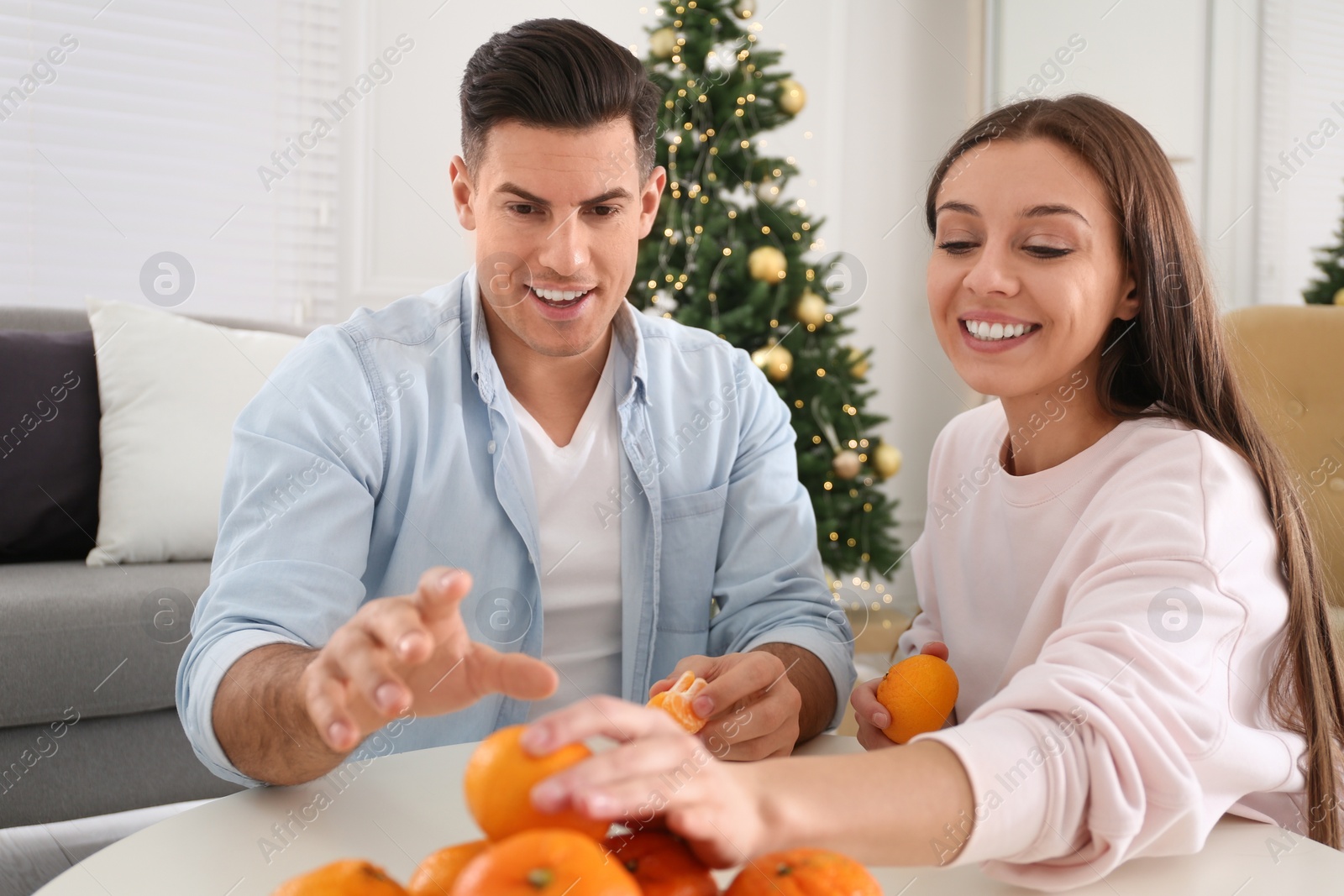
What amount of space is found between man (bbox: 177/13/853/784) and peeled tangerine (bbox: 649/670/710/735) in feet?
0.26

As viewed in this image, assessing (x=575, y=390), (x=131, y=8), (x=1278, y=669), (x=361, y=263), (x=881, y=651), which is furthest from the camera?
(x=881, y=651)

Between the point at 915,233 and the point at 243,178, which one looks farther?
the point at 915,233

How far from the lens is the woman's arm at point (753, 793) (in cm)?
51

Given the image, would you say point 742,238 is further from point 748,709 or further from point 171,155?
point 748,709

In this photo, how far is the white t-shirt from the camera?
1384 mm

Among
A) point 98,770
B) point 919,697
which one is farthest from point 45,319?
point 919,697

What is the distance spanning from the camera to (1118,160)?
1.04m

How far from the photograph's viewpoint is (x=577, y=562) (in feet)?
4.57

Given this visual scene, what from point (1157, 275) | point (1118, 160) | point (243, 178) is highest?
point (243, 178)

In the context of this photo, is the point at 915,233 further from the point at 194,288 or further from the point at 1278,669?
the point at 1278,669

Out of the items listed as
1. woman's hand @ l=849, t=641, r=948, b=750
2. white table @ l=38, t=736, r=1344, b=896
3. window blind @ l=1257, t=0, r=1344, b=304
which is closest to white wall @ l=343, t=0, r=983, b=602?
window blind @ l=1257, t=0, r=1344, b=304

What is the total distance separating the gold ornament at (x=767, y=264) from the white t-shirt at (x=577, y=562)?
1832 mm

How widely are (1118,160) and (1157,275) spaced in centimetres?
13

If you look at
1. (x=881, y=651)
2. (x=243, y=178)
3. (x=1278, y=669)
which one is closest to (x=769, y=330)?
(x=881, y=651)
